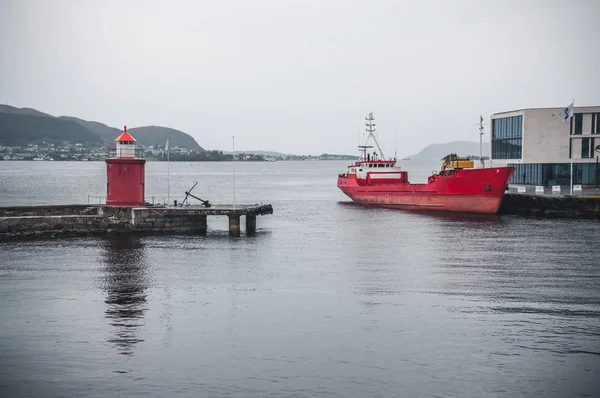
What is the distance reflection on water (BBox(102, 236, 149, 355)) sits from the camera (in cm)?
1504

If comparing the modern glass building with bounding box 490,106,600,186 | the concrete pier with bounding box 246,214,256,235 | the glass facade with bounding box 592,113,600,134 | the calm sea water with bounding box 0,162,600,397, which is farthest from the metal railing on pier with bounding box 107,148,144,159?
the glass facade with bounding box 592,113,600,134

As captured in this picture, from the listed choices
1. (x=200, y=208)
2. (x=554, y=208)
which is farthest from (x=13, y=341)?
(x=554, y=208)

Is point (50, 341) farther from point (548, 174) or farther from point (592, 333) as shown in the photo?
point (548, 174)

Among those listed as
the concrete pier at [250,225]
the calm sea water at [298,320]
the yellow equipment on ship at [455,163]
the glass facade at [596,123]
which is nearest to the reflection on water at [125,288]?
the calm sea water at [298,320]

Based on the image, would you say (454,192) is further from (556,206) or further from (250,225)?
(250,225)

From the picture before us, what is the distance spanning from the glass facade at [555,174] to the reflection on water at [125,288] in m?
40.4

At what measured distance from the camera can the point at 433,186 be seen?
157 ft

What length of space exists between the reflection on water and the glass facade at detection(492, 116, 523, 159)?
4164 cm

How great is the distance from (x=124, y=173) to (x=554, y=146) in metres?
40.5

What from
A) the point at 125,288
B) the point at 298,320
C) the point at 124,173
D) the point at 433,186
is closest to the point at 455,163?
the point at 433,186

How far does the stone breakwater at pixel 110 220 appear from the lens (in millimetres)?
31125

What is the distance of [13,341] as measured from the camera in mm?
14508

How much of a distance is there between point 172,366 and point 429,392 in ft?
18.0

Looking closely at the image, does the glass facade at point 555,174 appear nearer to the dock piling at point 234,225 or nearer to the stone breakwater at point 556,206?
the stone breakwater at point 556,206
